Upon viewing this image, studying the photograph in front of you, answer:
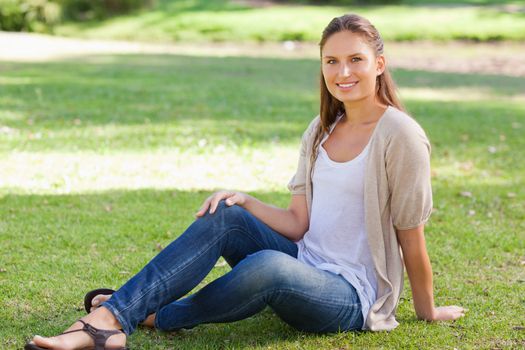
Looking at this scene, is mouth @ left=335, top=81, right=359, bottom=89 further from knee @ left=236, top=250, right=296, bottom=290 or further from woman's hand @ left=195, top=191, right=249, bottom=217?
knee @ left=236, top=250, right=296, bottom=290

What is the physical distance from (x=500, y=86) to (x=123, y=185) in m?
9.24

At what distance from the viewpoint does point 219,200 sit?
348 cm

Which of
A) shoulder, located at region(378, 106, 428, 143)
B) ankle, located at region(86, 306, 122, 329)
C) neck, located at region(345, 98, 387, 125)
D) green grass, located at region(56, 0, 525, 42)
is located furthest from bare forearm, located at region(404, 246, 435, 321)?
green grass, located at region(56, 0, 525, 42)

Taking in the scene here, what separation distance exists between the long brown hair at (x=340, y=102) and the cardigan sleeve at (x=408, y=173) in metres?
0.25

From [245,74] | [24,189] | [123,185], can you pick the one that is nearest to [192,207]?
[123,185]

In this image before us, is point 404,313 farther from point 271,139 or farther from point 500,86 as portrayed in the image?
point 500,86

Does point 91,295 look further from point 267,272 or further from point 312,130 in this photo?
point 312,130

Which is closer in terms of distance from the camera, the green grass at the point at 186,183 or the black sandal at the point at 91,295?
the black sandal at the point at 91,295

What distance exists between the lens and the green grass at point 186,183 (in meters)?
3.74

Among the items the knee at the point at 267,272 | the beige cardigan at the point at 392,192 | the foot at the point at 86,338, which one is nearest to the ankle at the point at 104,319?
the foot at the point at 86,338

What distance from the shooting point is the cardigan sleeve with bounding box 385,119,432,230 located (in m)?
3.30

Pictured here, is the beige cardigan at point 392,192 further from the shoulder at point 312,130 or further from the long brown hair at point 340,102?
the shoulder at point 312,130

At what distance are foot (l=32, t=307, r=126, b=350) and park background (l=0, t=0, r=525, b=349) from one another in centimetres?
33

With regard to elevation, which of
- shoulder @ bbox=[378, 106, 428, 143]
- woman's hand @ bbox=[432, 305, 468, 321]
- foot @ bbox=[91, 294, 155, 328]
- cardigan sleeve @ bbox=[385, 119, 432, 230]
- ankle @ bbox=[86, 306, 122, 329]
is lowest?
woman's hand @ bbox=[432, 305, 468, 321]
